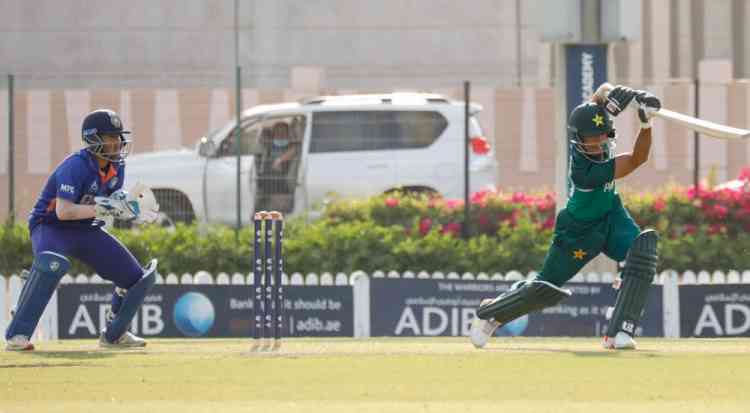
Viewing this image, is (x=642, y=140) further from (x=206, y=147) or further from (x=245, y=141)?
(x=206, y=147)

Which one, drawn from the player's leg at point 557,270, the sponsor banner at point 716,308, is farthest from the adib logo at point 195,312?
the player's leg at point 557,270

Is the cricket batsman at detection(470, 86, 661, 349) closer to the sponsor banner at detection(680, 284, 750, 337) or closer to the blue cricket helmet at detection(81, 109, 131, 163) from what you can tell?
the blue cricket helmet at detection(81, 109, 131, 163)

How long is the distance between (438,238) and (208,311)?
2.96 metres

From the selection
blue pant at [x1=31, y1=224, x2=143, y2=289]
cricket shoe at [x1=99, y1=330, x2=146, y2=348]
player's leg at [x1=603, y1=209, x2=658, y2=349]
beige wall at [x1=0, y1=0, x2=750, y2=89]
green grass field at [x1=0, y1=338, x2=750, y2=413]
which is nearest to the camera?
green grass field at [x1=0, y1=338, x2=750, y2=413]

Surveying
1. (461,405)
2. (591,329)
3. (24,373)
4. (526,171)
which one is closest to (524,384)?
(461,405)

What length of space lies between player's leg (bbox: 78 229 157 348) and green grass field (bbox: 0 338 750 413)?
0.45 m

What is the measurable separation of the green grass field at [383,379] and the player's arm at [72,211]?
35.0 inches

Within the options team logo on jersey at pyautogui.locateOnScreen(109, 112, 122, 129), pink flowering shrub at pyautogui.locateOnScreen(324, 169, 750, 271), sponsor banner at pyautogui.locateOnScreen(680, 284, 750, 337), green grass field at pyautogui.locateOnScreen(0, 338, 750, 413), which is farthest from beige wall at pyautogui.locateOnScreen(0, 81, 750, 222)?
green grass field at pyautogui.locateOnScreen(0, 338, 750, 413)

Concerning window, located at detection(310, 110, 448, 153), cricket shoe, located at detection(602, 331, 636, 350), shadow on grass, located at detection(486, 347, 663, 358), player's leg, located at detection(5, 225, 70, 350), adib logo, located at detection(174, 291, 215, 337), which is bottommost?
adib logo, located at detection(174, 291, 215, 337)

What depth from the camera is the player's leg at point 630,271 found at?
1086 cm

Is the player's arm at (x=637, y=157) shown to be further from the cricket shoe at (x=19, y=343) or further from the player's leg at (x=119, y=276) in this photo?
the cricket shoe at (x=19, y=343)

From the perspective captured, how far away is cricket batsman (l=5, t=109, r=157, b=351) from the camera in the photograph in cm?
1152

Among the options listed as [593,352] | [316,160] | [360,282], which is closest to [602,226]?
[593,352]

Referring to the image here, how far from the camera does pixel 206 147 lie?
2066cm
